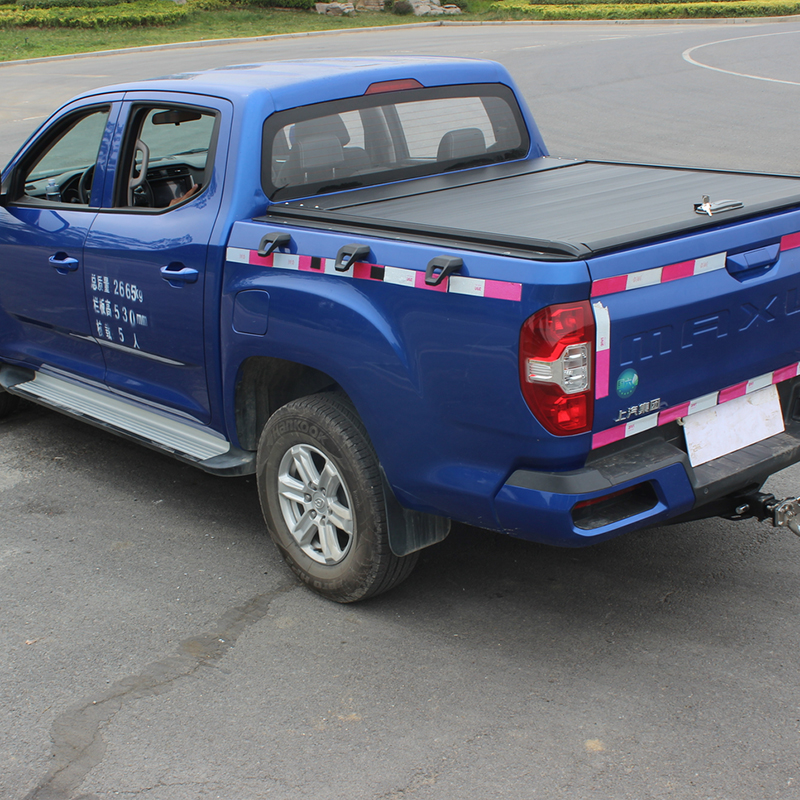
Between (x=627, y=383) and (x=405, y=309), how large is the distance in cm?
71

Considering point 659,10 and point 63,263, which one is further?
point 659,10

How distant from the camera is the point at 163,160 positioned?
499 cm

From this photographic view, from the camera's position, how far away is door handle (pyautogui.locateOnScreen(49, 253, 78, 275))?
177 inches

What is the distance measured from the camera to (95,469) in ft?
16.8

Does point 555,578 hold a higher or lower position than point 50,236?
lower

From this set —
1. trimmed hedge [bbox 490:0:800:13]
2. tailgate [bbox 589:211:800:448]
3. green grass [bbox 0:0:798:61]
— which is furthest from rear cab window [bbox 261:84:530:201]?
trimmed hedge [bbox 490:0:800:13]

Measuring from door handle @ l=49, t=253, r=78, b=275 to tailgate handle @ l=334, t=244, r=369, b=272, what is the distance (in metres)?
1.77

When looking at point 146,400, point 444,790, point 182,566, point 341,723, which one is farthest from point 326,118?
point 444,790

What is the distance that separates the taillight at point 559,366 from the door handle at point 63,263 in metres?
2.49

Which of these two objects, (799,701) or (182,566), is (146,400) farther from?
(799,701)

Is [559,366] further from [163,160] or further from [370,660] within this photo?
[163,160]

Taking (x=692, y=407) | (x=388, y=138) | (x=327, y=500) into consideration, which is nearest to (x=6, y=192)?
(x=388, y=138)

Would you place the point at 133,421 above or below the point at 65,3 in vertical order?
below

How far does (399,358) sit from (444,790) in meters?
1.27
